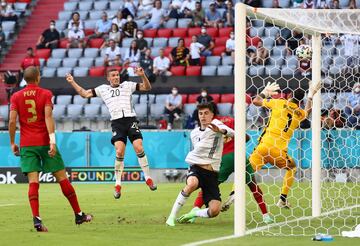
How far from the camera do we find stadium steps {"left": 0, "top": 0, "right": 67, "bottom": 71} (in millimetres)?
33638

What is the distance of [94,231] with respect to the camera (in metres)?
12.4

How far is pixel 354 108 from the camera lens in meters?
18.6

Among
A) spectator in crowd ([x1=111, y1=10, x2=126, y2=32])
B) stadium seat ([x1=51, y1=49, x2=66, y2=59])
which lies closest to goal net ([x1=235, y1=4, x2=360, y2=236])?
spectator in crowd ([x1=111, y1=10, x2=126, y2=32])

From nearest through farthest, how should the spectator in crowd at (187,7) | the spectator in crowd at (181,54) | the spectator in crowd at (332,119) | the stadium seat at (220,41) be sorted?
1. the spectator in crowd at (332,119)
2. the spectator in crowd at (181,54)
3. the stadium seat at (220,41)
4. the spectator in crowd at (187,7)

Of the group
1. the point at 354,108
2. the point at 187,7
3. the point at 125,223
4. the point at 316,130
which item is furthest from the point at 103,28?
the point at 125,223

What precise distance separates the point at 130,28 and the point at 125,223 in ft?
61.5

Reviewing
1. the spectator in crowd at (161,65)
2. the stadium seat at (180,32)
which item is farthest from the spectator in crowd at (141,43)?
the stadium seat at (180,32)

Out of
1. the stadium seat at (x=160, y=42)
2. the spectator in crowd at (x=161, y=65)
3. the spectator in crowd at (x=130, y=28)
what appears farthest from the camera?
the spectator in crowd at (x=130, y=28)

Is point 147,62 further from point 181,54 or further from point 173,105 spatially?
point 173,105

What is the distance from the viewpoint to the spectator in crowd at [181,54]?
29.5m

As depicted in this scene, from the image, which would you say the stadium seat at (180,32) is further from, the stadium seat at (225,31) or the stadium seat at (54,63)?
the stadium seat at (54,63)

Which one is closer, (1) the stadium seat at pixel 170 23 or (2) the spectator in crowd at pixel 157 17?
(1) the stadium seat at pixel 170 23

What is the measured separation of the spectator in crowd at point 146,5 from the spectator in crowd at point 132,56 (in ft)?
10.2

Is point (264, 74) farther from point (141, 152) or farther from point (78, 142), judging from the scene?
point (141, 152)
